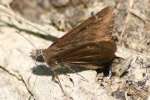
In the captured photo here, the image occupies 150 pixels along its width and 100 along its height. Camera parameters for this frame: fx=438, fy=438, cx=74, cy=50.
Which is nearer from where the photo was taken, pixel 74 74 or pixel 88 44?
pixel 88 44

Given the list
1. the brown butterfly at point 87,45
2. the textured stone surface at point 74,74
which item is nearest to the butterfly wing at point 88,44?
the brown butterfly at point 87,45

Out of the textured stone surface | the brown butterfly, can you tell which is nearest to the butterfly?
the brown butterfly

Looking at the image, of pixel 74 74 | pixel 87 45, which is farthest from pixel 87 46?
pixel 74 74

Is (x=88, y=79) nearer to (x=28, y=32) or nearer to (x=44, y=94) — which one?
(x=44, y=94)

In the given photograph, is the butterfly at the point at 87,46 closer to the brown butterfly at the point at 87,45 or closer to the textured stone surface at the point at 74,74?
the brown butterfly at the point at 87,45

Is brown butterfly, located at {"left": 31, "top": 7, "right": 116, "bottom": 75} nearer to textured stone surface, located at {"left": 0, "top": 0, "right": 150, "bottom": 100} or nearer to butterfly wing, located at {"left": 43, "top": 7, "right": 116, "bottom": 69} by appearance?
butterfly wing, located at {"left": 43, "top": 7, "right": 116, "bottom": 69}

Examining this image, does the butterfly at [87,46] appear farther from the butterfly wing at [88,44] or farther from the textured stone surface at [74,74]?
the textured stone surface at [74,74]

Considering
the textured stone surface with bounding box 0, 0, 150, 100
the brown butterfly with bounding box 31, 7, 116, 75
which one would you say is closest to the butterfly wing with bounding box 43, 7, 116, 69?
the brown butterfly with bounding box 31, 7, 116, 75

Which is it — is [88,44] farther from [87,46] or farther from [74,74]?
[74,74]
